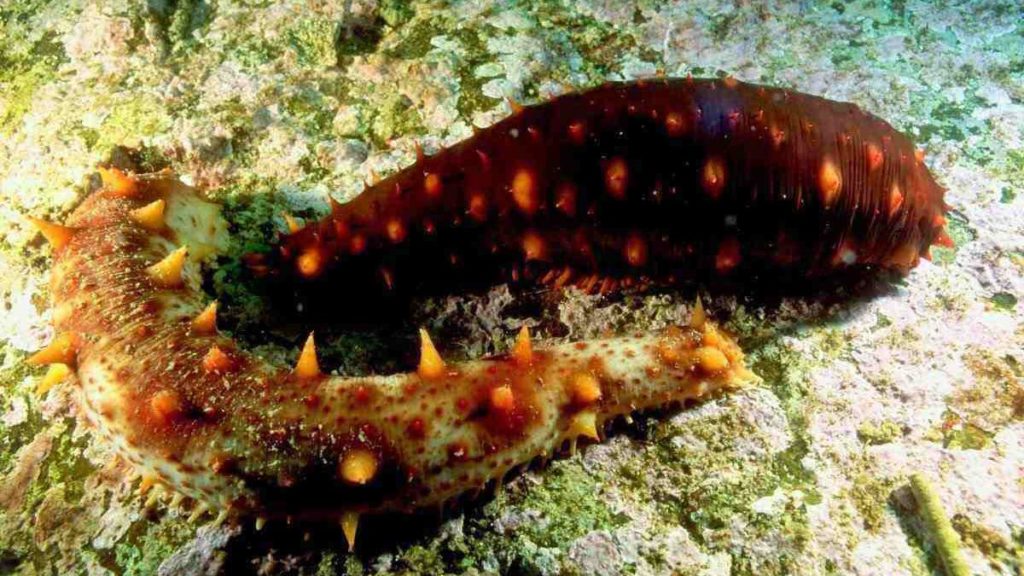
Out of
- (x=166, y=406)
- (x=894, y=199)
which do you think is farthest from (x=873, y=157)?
(x=166, y=406)

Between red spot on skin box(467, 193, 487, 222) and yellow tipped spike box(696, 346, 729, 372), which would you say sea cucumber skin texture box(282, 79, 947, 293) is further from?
yellow tipped spike box(696, 346, 729, 372)

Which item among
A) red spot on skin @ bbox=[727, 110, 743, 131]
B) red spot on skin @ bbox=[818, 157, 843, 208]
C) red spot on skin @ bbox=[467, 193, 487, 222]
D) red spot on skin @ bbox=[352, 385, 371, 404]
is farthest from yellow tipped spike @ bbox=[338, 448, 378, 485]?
red spot on skin @ bbox=[818, 157, 843, 208]

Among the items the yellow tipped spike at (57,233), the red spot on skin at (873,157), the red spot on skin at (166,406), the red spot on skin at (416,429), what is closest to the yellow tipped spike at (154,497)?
the red spot on skin at (166,406)

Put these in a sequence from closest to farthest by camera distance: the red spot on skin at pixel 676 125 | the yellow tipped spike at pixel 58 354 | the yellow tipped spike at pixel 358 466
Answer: the yellow tipped spike at pixel 358 466
the yellow tipped spike at pixel 58 354
the red spot on skin at pixel 676 125

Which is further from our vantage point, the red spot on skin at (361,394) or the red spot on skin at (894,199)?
the red spot on skin at (894,199)

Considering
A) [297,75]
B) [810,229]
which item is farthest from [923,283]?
[297,75]

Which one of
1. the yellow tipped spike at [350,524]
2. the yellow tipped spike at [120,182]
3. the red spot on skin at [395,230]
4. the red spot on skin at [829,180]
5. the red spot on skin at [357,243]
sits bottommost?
the yellow tipped spike at [350,524]

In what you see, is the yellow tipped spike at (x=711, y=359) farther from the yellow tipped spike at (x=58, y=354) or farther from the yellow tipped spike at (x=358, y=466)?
the yellow tipped spike at (x=58, y=354)

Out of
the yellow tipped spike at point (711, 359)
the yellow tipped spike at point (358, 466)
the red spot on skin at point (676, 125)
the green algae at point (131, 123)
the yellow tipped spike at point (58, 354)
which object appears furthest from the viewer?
the green algae at point (131, 123)

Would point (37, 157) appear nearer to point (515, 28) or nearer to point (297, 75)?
point (297, 75)
